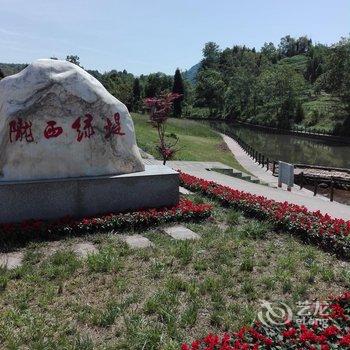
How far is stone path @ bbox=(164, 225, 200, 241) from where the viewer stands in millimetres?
7968

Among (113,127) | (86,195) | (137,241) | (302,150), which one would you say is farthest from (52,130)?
(302,150)

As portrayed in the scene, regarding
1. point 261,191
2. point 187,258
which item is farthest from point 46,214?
point 261,191

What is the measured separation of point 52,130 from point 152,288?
407 centimetres

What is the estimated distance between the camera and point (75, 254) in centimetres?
687

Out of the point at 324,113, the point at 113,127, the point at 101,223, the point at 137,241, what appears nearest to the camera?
the point at 137,241

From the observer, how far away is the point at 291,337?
4484 mm

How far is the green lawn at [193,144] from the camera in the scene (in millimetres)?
25312

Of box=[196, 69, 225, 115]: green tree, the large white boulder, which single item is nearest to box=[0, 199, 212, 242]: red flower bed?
the large white boulder

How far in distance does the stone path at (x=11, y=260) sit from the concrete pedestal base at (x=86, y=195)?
1.35 meters

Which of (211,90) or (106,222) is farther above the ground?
(211,90)

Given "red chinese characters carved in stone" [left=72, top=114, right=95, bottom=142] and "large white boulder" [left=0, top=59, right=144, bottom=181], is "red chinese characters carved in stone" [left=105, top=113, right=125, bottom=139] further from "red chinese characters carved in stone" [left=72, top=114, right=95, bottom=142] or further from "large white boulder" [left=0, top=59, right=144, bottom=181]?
"red chinese characters carved in stone" [left=72, top=114, right=95, bottom=142]

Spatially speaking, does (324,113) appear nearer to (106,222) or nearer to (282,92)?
(282,92)

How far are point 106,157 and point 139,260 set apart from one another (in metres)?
2.92

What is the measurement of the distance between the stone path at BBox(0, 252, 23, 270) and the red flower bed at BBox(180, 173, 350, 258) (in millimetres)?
4813
